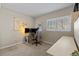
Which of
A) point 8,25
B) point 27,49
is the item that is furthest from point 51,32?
point 8,25

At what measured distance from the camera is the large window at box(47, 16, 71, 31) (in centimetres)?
190

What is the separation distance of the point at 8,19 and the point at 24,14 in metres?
0.43

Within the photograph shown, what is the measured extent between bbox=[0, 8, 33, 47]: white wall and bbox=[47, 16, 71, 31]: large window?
0.52 m

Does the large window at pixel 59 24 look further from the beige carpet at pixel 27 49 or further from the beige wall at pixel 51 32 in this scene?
the beige carpet at pixel 27 49

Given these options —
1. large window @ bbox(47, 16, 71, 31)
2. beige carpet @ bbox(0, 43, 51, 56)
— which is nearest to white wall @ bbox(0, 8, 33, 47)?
beige carpet @ bbox(0, 43, 51, 56)

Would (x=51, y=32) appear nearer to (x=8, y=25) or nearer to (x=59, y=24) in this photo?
(x=59, y=24)

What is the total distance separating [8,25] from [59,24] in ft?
4.30

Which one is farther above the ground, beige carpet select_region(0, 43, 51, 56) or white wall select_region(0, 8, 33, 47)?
white wall select_region(0, 8, 33, 47)

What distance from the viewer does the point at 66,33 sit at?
190cm

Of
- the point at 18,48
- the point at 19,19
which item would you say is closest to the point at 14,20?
the point at 19,19

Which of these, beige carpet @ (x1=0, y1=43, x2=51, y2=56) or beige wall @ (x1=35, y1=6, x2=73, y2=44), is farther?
beige carpet @ (x1=0, y1=43, x2=51, y2=56)

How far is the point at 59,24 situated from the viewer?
78.7 inches

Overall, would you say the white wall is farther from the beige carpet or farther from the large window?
the large window

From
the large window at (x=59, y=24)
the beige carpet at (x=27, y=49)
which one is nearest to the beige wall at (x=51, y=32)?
the large window at (x=59, y=24)
